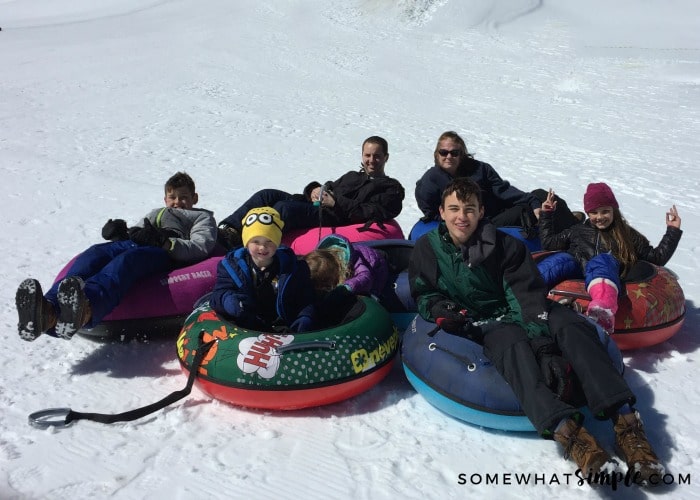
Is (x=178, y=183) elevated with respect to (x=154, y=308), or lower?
elevated

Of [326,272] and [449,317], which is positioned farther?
[326,272]

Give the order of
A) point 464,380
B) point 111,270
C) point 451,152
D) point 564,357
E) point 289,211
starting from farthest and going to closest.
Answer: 1. point 289,211
2. point 451,152
3. point 111,270
4. point 464,380
5. point 564,357

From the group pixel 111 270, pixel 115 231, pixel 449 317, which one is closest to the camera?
pixel 449 317

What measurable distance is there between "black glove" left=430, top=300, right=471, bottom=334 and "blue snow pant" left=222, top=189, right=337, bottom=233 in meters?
2.00

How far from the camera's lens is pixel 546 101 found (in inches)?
540

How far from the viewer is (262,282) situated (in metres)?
3.77

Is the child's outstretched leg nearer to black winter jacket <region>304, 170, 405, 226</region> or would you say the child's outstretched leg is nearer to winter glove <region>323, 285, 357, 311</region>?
winter glove <region>323, 285, 357, 311</region>

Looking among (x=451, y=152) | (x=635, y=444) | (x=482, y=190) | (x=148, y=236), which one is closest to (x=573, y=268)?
(x=482, y=190)

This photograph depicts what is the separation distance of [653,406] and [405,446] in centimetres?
153

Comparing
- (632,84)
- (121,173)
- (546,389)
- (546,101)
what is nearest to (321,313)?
(546,389)

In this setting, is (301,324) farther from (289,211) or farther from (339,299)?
(289,211)

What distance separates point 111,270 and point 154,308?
0.40 meters

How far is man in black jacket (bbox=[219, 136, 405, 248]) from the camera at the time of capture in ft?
17.3

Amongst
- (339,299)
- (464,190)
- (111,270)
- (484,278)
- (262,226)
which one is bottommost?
(339,299)
